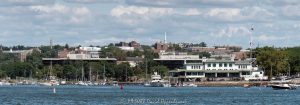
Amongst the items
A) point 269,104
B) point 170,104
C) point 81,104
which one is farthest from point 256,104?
point 81,104

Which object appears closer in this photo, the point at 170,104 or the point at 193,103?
the point at 170,104

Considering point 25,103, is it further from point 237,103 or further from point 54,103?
point 237,103

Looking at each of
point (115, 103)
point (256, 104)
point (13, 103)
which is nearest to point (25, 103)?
point (13, 103)

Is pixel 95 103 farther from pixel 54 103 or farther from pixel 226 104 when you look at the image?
pixel 226 104

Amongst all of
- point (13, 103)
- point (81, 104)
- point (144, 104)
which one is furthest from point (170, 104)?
point (13, 103)

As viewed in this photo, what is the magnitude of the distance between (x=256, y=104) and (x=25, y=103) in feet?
90.0

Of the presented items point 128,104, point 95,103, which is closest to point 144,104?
point 128,104

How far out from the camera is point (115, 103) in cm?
12362

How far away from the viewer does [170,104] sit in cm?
11675

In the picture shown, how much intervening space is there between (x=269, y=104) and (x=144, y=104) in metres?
16.3

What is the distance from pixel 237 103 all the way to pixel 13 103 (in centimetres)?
2694

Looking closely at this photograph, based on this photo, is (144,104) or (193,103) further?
(193,103)

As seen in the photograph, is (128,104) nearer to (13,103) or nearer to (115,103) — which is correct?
(115,103)

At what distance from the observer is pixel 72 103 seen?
405ft
